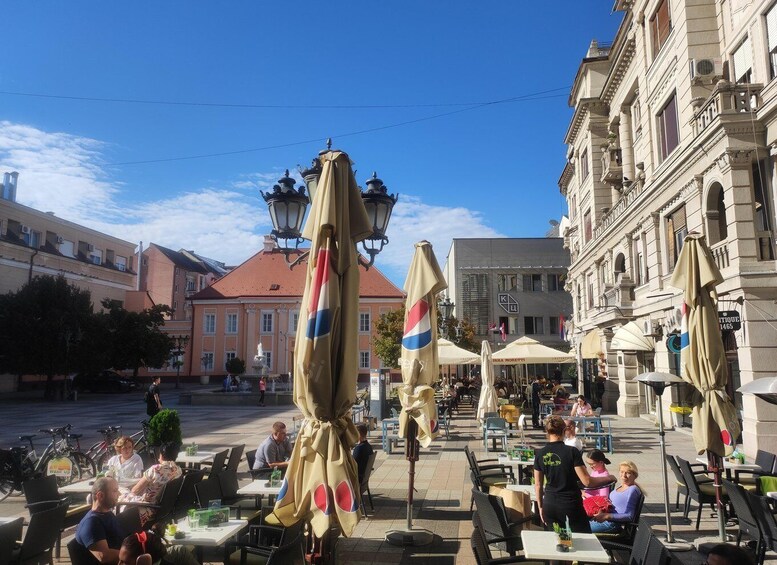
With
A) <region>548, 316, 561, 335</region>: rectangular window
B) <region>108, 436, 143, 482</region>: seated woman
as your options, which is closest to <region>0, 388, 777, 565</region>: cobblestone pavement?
<region>108, 436, 143, 482</region>: seated woman

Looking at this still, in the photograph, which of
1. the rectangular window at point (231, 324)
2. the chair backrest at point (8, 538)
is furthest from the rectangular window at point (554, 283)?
the chair backrest at point (8, 538)

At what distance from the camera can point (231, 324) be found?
56719 mm

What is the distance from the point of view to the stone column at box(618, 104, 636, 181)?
2561 cm

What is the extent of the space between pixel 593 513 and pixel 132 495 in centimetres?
565

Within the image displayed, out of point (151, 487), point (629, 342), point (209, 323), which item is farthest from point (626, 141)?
point (209, 323)

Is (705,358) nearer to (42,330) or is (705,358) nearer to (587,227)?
(587,227)

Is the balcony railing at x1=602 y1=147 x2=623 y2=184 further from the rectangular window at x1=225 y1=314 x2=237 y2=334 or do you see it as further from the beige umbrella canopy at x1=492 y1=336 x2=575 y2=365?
the rectangular window at x1=225 y1=314 x2=237 y2=334

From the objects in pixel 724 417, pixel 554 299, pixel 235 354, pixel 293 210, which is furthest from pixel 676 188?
pixel 235 354

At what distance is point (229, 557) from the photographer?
557cm

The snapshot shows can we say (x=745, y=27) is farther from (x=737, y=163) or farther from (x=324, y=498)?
(x=324, y=498)

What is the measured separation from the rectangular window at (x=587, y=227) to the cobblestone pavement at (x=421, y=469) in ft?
44.4

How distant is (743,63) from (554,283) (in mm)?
42983

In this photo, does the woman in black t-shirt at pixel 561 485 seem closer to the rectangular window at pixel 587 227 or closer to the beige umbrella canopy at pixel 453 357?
the beige umbrella canopy at pixel 453 357

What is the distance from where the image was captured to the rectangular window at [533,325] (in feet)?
184
